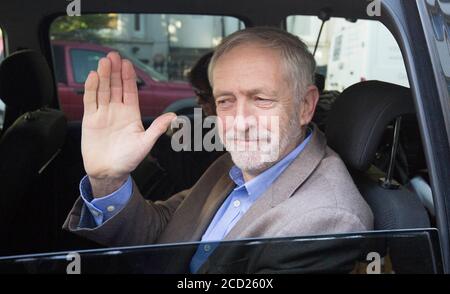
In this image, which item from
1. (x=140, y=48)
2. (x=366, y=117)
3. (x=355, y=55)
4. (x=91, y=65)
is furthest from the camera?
(x=140, y=48)

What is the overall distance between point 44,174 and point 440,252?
2.02 m

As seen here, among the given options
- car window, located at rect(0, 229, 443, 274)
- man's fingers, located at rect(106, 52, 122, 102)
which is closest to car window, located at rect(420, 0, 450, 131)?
car window, located at rect(0, 229, 443, 274)

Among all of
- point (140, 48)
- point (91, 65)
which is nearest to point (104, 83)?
point (91, 65)

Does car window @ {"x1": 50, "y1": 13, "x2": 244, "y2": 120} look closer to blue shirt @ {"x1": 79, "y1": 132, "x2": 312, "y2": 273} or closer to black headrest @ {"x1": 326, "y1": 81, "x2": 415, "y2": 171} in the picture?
blue shirt @ {"x1": 79, "y1": 132, "x2": 312, "y2": 273}

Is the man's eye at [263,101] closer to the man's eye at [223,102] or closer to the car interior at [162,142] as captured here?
the man's eye at [223,102]

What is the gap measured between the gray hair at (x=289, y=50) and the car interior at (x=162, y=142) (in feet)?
0.68

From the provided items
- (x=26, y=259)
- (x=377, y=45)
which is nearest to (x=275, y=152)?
(x=26, y=259)

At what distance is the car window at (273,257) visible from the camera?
45.6 inches

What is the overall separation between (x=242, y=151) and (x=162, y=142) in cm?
148

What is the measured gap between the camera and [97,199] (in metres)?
1.68

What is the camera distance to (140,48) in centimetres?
1423

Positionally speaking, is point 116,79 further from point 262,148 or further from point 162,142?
point 162,142
